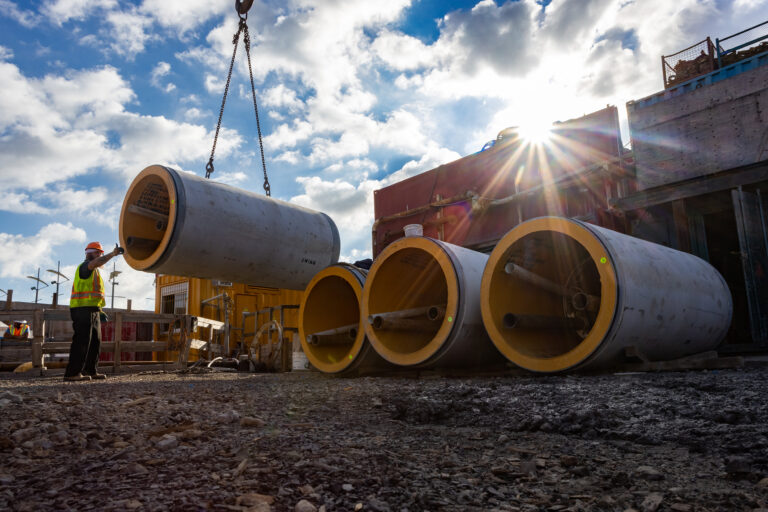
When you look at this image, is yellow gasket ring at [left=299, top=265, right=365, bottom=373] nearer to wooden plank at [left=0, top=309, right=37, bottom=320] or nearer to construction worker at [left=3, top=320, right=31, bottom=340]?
wooden plank at [left=0, top=309, right=37, bottom=320]

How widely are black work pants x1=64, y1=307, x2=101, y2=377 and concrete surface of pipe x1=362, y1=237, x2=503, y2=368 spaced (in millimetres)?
3738

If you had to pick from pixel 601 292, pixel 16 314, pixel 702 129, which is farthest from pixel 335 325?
pixel 702 129

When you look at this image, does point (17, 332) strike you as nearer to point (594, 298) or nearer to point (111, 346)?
point (111, 346)

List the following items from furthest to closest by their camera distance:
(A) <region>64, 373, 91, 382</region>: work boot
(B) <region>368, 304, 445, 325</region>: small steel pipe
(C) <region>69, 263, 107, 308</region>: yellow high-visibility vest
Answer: (C) <region>69, 263, 107, 308</region>: yellow high-visibility vest → (A) <region>64, 373, 91, 382</region>: work boot → (B) <region>368, 304, 445, 325</region>: small steel pipe

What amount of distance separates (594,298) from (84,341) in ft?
21.3

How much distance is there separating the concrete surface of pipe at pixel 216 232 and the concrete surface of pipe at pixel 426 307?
39.0 inches

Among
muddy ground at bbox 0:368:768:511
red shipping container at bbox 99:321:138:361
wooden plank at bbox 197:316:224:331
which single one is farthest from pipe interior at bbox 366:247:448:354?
red shipping container at bbox 99:321:138:361

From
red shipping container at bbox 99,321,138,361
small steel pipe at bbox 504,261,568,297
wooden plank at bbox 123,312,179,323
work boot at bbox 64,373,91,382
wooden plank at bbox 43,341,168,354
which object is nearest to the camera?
small steel pipe at bbox 504,261,568,297

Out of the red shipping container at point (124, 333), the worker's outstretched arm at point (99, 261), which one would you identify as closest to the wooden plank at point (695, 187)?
the worker's outstretched arm at point (99, 261)

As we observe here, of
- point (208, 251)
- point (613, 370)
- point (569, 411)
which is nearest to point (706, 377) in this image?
point (613, 370)

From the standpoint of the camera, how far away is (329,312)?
855 cm

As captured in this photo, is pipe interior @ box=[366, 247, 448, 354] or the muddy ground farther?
pipe interior @ box=[366, 247, 448, 354]

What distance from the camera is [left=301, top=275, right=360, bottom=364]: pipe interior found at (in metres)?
8.06

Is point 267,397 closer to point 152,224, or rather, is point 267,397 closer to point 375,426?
point 375,426
